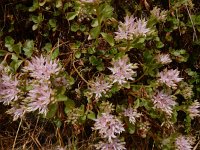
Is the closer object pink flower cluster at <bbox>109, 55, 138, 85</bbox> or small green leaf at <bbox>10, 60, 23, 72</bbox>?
pink flower cluster at <bbox>109, 55, 138, 85</bbox>

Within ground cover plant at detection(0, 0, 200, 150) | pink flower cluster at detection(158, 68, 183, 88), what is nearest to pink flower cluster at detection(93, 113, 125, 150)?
ground cover plant at detection(0, 0, 200, 150)

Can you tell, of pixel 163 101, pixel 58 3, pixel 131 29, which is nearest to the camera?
pixel 131 29

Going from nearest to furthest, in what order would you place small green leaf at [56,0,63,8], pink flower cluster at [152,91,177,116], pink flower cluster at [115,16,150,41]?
pink flower cluster at [115,16,150,41] < pink flower cluster at [152,91,177,116] < small green leaf at [56,0,63,8]

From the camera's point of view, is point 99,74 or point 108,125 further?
point 99,74

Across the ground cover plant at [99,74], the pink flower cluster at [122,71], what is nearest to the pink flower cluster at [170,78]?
the ground cover plant at [99,74]

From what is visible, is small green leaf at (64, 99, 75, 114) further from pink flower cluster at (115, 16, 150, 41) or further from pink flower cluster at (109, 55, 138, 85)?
pink flower cluster at (115, 16, 150, 41)

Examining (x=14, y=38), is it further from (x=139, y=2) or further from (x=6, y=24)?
(x=139, y=2)

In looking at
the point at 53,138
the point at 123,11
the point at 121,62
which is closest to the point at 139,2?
the point at 123,11

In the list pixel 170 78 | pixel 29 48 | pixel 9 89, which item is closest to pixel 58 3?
pixel 29 48

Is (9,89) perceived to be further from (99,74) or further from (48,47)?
(99,74)
